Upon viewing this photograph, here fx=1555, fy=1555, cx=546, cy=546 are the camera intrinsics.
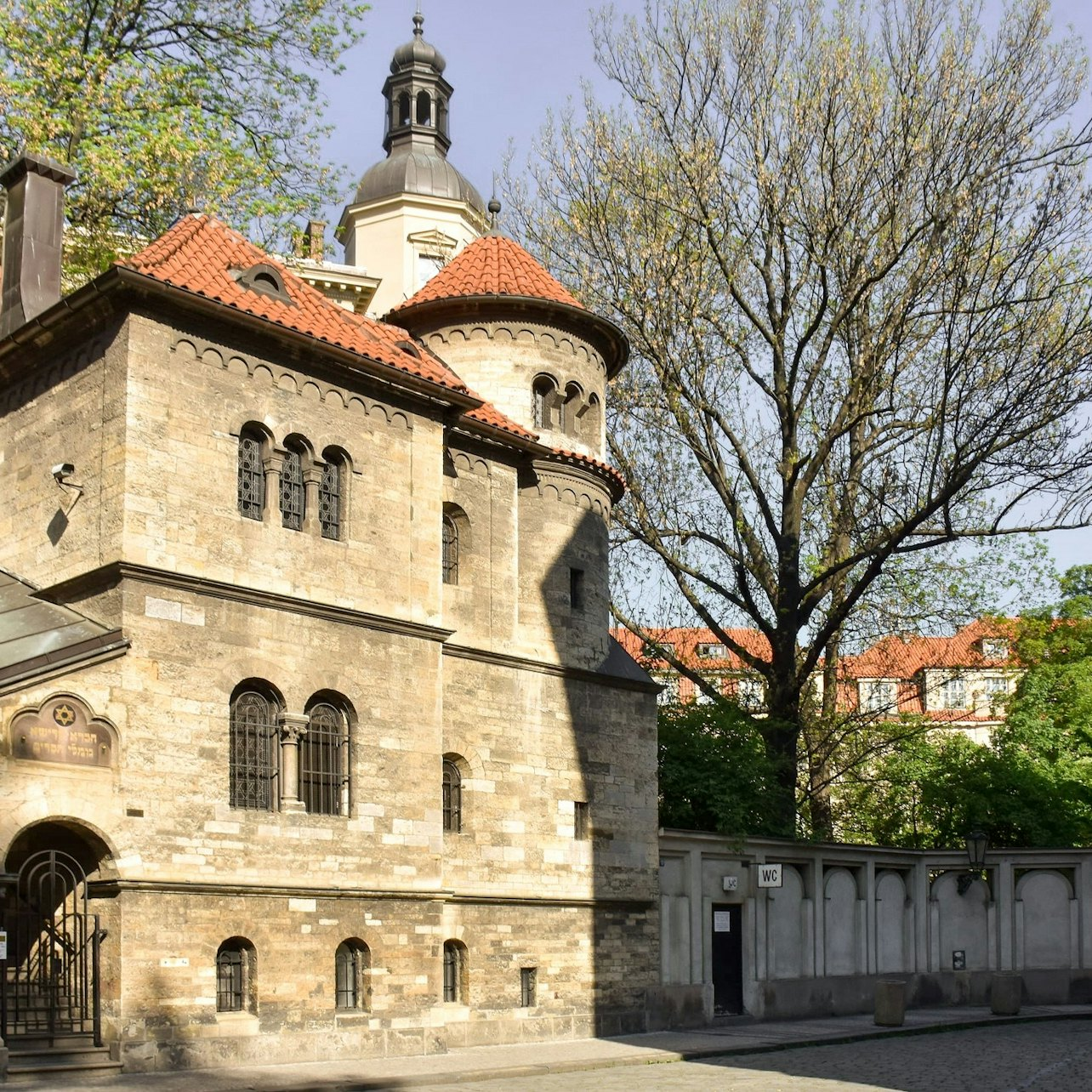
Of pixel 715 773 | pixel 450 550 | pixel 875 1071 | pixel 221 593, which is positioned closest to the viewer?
pixel 875 1071

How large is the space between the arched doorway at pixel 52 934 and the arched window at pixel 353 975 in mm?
3506

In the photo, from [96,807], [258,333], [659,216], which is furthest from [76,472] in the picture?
[659,216]

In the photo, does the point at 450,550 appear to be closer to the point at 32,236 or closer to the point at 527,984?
the point at 527,984

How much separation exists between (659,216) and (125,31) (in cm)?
1067

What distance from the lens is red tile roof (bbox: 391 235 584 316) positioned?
25.8 m

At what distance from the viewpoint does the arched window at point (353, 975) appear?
770 inches

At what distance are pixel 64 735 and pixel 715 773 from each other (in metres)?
14.3

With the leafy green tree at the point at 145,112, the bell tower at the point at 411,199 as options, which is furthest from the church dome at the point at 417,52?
A: the leafy green tree at the point at 145,112

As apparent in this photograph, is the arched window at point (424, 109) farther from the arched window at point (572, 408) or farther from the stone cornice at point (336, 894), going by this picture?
the stone cornice at point (336, 894)

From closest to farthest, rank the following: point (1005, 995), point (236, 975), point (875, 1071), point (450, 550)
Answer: point (875, 1071)
point (236, 975)
point (450, 550)
point (1005, 995)

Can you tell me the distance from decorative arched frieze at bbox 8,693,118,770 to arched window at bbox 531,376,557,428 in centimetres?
1043

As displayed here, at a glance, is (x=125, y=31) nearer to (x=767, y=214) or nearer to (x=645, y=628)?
(x=767, y=214)

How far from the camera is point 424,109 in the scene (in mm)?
60469

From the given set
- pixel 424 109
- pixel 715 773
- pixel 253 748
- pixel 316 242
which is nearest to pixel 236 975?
pixel 253 748
